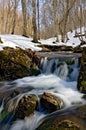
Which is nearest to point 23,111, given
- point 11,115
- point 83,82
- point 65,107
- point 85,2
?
point 11,115

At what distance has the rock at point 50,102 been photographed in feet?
21.9

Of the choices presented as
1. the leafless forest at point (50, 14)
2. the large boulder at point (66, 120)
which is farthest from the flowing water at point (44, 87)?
the leafless forest at point (50, 14)

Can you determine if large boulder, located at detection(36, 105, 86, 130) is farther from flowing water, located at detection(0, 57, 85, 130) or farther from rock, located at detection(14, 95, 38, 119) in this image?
rock, located at detection(14, 95, 38, 119)

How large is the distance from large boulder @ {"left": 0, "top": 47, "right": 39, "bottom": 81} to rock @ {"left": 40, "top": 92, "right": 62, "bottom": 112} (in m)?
3.97

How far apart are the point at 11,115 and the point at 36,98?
752 mm

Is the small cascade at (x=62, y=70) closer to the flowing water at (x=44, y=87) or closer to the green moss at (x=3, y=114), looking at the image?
the flowing water at (x=44, y=87)

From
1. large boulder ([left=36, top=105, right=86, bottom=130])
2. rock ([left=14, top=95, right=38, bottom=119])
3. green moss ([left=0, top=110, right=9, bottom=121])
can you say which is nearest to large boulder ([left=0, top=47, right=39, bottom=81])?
green moss ([left=0, top=110, right=9, bottom=121])

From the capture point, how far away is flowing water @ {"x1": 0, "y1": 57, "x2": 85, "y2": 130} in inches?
260

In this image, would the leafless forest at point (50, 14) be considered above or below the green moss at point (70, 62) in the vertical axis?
above

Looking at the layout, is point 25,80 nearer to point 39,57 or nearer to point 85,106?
point 39,57

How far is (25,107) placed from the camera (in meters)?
6.62

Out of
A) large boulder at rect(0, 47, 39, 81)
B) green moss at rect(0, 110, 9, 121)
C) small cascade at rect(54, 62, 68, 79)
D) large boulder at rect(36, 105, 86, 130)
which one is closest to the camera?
large boulder at rect(36, 105, 86, 130)

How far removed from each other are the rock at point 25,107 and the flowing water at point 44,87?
12 cm

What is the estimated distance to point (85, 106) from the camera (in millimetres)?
6625
